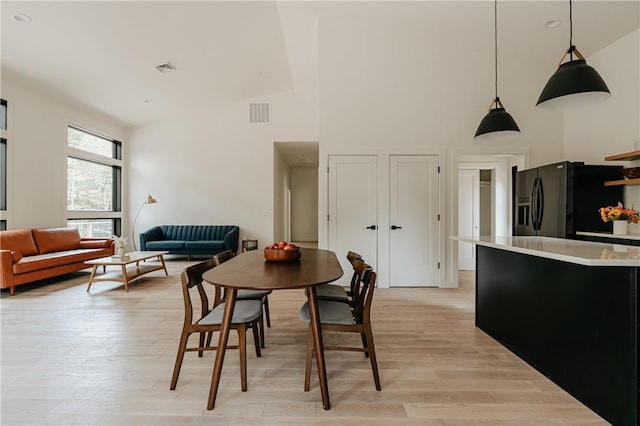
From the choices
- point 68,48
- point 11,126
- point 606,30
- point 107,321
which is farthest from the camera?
point 11,126

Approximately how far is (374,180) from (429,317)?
2070 millimetres

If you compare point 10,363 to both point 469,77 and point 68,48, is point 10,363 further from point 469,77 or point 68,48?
point 469,77

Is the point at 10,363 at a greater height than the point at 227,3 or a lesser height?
lesser

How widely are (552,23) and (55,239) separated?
784 cm

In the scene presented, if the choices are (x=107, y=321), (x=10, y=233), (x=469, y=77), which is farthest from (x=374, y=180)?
(x=10, y=233)

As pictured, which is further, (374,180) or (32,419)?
(374,180)

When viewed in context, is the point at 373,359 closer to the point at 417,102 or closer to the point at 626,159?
A: the point at 417,102

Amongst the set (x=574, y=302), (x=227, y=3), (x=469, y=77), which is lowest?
(x=574, y=302)

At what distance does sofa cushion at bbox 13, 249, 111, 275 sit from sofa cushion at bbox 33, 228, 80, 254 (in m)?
0.14

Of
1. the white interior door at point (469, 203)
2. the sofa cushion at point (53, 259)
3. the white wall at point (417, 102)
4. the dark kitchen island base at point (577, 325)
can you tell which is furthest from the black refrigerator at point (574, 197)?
the sofa cushion at point (53, 259)

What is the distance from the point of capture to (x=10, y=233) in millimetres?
4492

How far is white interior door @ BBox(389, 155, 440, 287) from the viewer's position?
458 centimetres

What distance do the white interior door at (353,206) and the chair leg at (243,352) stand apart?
9.16ft

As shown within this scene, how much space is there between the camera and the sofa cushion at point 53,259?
13.4 ft
